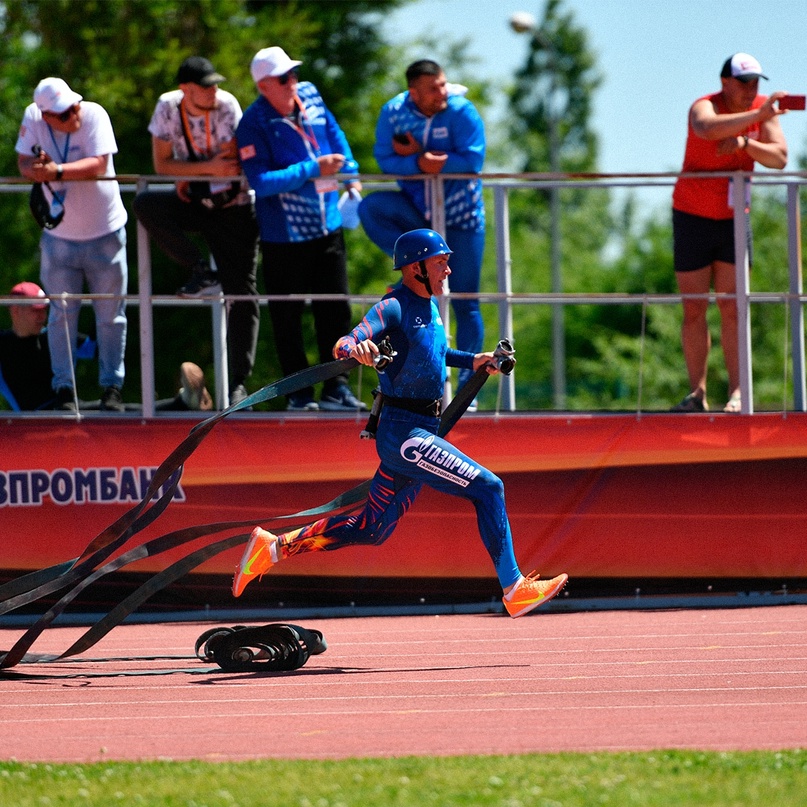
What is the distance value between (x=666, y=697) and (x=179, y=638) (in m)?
4.03

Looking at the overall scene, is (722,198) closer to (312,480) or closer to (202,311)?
(312,480)

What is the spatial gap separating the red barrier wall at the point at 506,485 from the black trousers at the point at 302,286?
609 mm

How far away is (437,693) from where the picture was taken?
8.56 m

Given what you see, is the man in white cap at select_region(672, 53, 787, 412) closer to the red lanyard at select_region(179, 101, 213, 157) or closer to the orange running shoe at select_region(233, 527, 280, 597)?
the red lanyard at select_region(179, 101, 213, 157)

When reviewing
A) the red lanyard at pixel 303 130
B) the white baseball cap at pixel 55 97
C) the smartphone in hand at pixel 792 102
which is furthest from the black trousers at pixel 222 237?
the smartphone in hand at pixel 792 102

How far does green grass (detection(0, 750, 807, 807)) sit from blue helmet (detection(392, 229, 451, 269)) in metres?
3.55

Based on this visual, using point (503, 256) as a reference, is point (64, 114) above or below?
above

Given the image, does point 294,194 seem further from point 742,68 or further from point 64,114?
point 742,68

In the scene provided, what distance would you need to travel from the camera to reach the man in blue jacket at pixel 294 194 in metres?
10.9

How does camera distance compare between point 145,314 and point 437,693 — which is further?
point 145,314

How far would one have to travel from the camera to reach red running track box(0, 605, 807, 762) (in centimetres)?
730

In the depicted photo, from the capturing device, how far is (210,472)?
39.0ft

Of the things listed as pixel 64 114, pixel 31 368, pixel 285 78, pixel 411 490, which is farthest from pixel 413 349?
pixel 31 368

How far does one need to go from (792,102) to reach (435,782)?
244 inches
